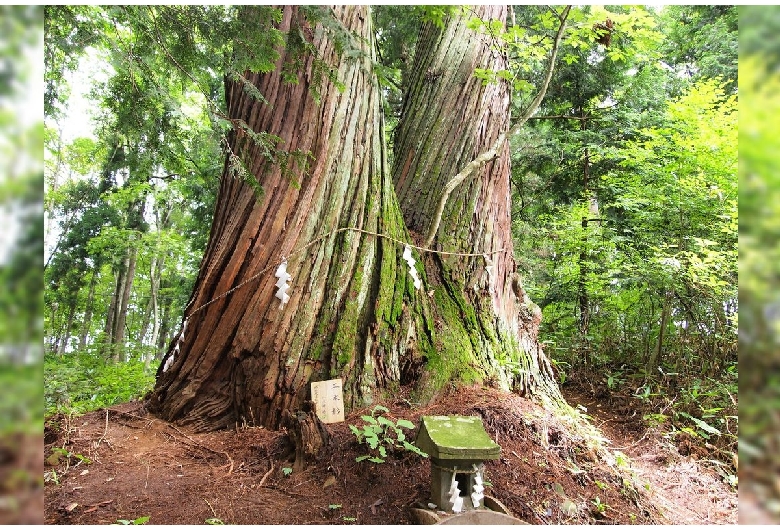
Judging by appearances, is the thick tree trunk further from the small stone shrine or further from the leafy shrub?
the leafy shrub

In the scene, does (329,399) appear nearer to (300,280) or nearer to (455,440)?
(300,280)

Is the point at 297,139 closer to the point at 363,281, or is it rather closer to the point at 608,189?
the point at 363,281

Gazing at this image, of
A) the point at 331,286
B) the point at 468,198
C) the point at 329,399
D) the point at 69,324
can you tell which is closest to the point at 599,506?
the point at 329,399

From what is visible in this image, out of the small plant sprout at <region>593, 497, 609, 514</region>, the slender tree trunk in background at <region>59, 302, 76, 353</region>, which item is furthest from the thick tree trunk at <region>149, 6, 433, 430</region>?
the slender tree trunk in background at <region>59, 302, 76, 353</region>

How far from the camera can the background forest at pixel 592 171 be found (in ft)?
8.16

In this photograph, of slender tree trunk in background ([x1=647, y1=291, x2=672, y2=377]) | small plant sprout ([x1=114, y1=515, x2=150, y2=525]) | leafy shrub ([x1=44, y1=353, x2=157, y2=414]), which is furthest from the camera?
slender tree trunk in background ([x1=647, y1=291, x2=672, y2=377])

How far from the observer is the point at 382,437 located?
2.46 metres

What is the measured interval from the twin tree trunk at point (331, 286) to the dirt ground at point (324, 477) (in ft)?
0.78

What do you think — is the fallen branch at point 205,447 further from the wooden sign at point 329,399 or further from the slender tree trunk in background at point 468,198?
the slender tree trunk in background at point 468,198

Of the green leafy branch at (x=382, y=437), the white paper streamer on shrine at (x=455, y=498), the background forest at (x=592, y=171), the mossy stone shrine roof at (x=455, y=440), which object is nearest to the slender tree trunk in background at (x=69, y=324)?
the background forest at (x=592, y=171)

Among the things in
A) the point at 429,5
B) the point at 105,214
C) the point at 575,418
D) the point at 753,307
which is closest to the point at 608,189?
the point at 575,418

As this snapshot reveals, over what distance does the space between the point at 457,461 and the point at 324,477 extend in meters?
0.76

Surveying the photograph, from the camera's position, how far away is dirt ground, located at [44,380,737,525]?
2.12m

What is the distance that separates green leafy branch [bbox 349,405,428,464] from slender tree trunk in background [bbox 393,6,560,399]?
2.92ft
